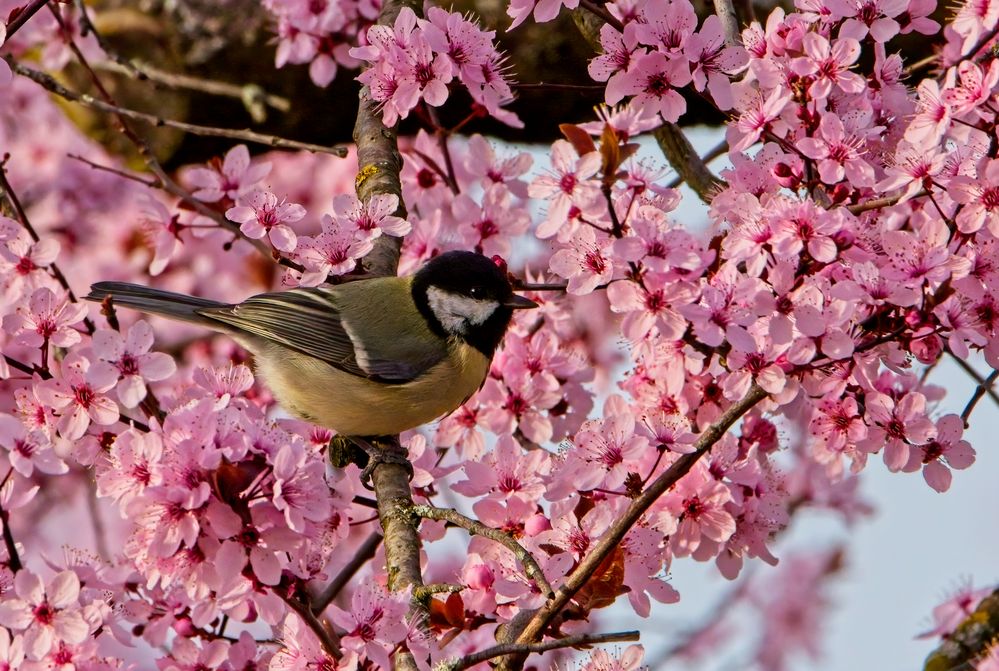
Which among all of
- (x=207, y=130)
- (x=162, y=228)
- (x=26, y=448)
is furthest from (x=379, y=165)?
(x=26, y=448)

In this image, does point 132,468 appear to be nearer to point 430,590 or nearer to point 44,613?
point 44,613

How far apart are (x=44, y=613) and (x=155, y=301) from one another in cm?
126

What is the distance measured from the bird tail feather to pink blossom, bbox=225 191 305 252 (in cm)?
66

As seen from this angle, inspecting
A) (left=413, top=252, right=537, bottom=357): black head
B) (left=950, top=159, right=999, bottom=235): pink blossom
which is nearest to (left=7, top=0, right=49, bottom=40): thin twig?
(left=413, top=252, right=537, bottom=357): black head

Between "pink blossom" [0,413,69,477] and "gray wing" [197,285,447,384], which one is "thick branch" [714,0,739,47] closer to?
"gray wing" [197,285,447,384]

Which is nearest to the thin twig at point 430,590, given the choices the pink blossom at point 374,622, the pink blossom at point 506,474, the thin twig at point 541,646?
the pink blossom at point 374,622

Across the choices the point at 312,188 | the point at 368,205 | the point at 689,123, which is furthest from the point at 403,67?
the point at 312,188

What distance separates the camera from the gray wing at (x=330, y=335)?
370 centimetres

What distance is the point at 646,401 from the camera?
3115 mm

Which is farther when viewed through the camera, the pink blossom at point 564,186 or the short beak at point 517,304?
the short beak at point 517,304

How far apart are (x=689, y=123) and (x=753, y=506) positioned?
246 cm

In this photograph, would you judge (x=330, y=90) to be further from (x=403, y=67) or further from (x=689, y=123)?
(x=403, y=67)

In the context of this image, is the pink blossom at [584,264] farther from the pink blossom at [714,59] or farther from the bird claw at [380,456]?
the bird claw at [380,456]

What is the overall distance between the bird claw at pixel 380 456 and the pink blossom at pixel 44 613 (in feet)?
2.69
